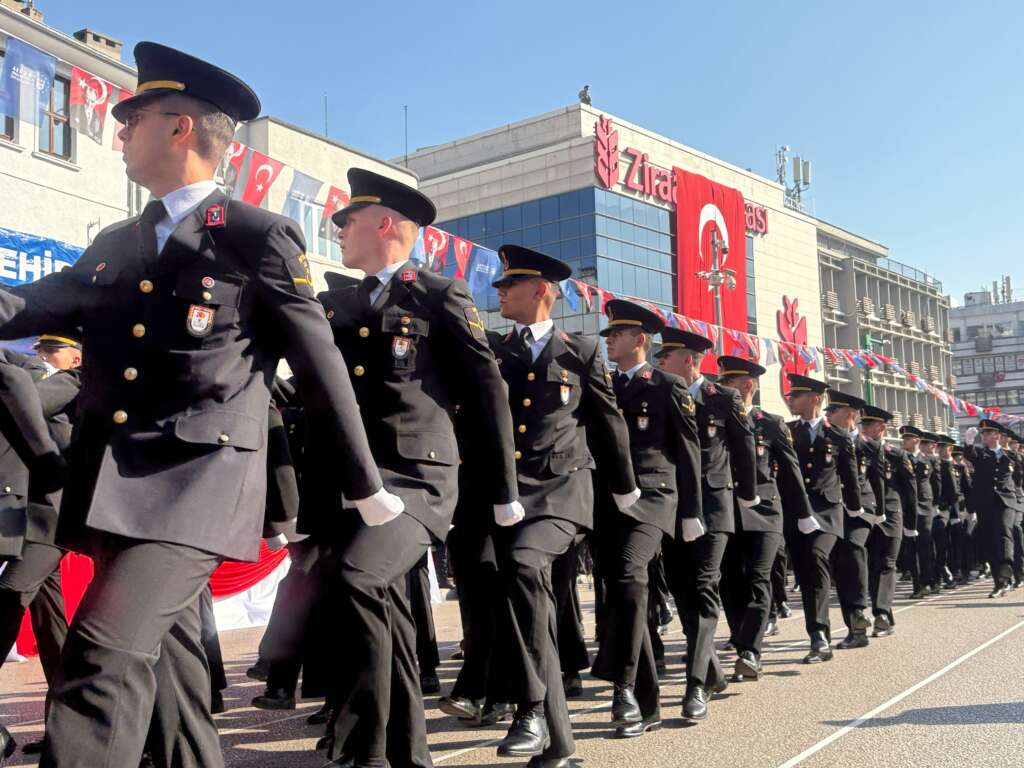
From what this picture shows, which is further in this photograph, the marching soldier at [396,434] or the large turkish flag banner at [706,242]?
the large turkish flag banner at [706,242]

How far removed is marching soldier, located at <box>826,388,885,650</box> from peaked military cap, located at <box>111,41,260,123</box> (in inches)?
291

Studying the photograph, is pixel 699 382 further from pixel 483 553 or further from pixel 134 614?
pixel 134 614

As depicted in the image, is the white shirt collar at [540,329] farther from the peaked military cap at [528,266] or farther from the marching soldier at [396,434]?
the marching soldier at [396,434]

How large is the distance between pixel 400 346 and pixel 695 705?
2751 mm

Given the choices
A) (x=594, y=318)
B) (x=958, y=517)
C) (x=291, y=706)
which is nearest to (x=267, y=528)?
(x=291, y=706)

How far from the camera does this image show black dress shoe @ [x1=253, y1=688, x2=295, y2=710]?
599cm

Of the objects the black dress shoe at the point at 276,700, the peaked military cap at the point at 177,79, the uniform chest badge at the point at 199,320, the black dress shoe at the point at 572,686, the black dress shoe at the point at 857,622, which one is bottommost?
the black dress shoe at the point at 572,686

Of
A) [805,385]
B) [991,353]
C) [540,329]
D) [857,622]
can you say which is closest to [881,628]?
[857,622]

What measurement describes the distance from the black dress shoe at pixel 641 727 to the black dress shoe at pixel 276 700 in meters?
1.91

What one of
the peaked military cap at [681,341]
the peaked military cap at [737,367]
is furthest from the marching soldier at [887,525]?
the peaked military cap at [681,341]

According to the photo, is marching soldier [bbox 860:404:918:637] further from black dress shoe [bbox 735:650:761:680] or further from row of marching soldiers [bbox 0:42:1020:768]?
black dress shoe [bbox 735:650:761:680]

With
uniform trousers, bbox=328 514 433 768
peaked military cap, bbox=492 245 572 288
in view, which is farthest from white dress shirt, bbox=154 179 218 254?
peaked military cap, bbox=492 245 572 288

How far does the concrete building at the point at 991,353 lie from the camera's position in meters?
94.1

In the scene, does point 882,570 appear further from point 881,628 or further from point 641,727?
point 641,727
